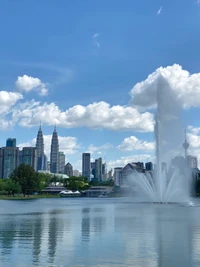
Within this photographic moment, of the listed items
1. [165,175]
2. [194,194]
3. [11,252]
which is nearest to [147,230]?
[11,252]

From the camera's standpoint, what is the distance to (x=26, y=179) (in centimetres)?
15750

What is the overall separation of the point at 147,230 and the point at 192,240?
263 inches

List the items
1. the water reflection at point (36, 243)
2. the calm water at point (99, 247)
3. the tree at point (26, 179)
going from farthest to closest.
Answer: the tree at point (26, 179) < the water reflection at point (36, 243) < the calm water at point (99, 247)

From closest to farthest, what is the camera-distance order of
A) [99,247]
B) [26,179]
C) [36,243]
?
[99,247], [36,243], [26,179]

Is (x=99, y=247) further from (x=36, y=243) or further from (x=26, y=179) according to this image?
(x=26, y=179)

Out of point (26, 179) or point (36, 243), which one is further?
point (26, 179)

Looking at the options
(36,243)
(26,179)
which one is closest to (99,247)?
(36,243)

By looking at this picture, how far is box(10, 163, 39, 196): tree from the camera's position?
157337 millimetres

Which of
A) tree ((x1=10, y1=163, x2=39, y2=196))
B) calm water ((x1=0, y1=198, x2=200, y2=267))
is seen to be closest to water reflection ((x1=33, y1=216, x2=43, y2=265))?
calm water ((x1=0, y1=198, x2=200, y2=267))

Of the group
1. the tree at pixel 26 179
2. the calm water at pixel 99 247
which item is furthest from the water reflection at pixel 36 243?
the tree at pixel 26 179

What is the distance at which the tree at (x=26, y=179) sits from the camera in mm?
157337

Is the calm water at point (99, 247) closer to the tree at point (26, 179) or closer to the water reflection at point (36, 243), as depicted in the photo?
the water reflection at point (36, 243)

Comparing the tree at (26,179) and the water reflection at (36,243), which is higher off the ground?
the tree at (26,179)

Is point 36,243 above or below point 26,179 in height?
below
